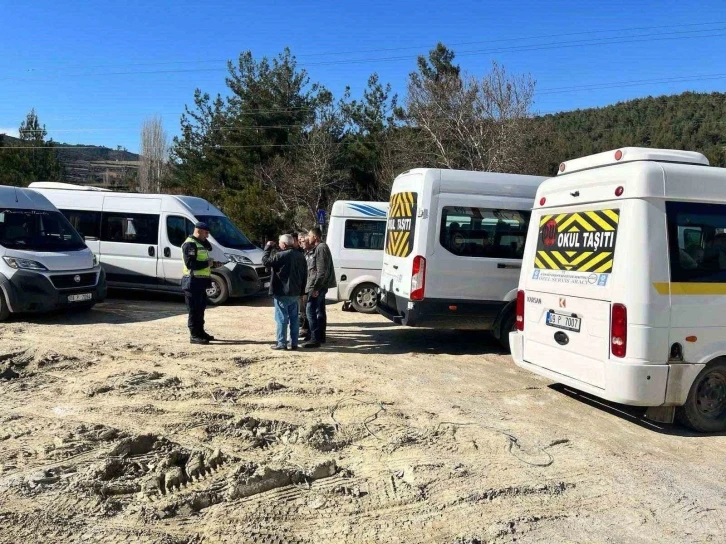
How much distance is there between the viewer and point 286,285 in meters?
8.23

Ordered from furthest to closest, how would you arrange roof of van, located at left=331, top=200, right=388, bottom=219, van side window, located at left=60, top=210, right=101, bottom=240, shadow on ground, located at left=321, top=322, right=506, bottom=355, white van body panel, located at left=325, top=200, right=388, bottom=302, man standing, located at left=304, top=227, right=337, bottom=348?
van side window, located at left=60, top=210, right=101, bottom=240
roof of van, located at left=331, top=200, right=388, bottom=219
white van body panel, located at left=325, top=200, right=388, bottom=302
shadow on ground, located at left=321, top=322, right=506, bottom=355
man standing, located at left=304, top=227, right=337, bottom=348

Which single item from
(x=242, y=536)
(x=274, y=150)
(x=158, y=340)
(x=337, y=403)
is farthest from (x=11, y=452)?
(x=274, y=150)

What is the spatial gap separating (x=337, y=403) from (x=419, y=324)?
8.36 feet

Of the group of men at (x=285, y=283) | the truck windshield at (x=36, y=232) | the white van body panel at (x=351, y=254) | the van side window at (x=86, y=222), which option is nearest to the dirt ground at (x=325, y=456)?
the group of men at (x=285, y=283)

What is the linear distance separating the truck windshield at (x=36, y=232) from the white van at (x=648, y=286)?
874cm

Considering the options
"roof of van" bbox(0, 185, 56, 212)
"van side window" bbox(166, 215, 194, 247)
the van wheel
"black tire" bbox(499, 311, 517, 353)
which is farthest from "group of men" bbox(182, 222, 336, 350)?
"van side window" bbox(166, 215, 194, 247)

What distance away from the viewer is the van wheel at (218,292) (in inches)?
495

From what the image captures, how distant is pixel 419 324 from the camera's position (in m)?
8.32

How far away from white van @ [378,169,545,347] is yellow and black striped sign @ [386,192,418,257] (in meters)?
0.02

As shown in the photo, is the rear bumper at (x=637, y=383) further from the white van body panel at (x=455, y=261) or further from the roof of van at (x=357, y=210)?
the roof of van at (x=357, y=210)

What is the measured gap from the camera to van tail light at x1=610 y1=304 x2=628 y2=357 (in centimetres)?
528

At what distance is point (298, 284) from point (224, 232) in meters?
5.47

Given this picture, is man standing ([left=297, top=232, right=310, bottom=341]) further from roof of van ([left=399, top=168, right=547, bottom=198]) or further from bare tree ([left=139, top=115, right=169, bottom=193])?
bare tree ([left=139, top=115, right=169, bottom=193])

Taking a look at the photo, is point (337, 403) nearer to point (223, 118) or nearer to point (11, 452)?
point (11, 452)
